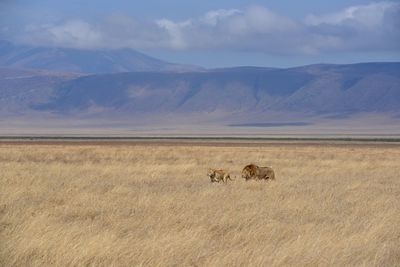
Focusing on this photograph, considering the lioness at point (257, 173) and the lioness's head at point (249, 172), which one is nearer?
the lioness at point (257, 173)

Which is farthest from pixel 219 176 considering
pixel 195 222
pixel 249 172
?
pixel 195 222

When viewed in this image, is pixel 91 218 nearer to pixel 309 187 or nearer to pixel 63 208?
pixel 63 208

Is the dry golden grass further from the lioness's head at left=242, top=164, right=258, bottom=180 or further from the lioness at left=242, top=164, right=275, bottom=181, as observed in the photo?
the lioness's head at left=242, top=164, right=258, bottom=180

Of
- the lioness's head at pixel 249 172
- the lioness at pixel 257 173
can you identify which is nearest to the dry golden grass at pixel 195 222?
the lioness at pixel 257 173

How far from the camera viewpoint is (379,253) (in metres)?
9.18

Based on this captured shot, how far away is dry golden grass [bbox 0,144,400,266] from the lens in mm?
8664

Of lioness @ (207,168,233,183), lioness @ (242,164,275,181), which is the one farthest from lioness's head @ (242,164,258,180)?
lioness @ (207,168,233,183)

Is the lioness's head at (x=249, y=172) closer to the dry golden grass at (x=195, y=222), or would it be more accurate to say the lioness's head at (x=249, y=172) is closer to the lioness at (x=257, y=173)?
the lioness at (x=257, y=173)

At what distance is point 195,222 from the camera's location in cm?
1114

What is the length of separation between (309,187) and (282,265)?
900cm

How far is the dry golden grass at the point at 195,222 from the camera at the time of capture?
8664mm

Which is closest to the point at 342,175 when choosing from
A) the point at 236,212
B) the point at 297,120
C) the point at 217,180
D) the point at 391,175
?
the point at 391,175

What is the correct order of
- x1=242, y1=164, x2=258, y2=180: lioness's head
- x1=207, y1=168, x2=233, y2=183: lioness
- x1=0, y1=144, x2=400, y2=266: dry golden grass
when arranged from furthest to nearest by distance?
1. x1=242, y1=164, x2=258, y2=180: lioness's head
2. x1=207, y1=168, x2=233, y2=183: lioness
3. x1=0, y1=144, x2=400, y2=266: dry golden grass

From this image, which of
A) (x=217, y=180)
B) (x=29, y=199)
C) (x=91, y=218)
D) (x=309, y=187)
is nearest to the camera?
(x=91, y=218)
